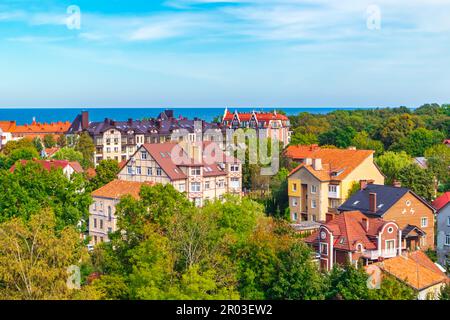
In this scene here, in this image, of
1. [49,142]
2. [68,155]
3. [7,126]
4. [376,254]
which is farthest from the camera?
[7,126]

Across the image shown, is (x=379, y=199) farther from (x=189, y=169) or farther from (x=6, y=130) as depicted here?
(x=6, y=130)

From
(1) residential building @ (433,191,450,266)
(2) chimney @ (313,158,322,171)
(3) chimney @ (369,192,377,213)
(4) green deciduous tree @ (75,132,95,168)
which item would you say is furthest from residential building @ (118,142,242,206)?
(4) green deciduous tree @ (75,132,95,168)

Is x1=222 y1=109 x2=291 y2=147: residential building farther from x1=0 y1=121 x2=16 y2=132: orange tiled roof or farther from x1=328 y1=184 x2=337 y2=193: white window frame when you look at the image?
x1=328 y1=184 x2=337 y2=193: white window frame

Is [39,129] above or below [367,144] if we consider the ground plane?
above

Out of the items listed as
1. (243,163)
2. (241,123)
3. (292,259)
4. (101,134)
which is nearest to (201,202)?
(243,163)

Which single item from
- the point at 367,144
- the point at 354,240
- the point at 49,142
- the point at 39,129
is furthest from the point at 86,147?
the point at 354,240

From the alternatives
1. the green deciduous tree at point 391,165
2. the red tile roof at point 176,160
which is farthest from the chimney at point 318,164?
the green deciduous tree at point 391,165
